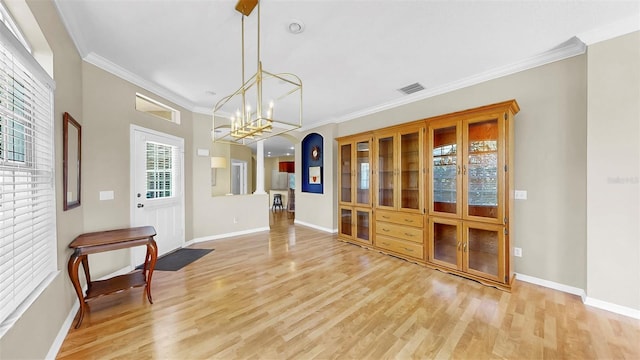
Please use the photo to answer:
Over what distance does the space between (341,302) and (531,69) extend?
11.7 feet

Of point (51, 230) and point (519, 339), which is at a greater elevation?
point (51, 230)

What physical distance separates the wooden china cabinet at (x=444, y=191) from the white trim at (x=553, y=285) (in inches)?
15.2

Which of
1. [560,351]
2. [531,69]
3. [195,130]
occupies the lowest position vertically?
[560,351]

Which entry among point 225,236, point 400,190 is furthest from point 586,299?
point 225,236

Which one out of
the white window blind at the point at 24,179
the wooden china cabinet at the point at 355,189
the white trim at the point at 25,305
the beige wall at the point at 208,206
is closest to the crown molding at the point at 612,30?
the wooden china cabinet at the point at 355,189

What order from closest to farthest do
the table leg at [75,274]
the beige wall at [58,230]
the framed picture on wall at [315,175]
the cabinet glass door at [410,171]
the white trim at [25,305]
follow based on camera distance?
1. the white trim at [25,305]
2. the beige wall at [58,230]
3. the table leg at [75,274]
4. the cabinet glass door at [410,171]
5. the framed picture on wall at [315,175]

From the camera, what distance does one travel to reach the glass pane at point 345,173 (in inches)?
181

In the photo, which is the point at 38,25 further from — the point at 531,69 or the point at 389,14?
the point at 531,69

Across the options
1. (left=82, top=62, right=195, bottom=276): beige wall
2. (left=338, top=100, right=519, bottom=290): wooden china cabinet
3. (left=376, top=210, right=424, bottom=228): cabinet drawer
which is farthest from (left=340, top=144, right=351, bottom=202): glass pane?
(left=82, top=62, right=195, bottom=276): beige wall

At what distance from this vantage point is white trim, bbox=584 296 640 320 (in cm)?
211

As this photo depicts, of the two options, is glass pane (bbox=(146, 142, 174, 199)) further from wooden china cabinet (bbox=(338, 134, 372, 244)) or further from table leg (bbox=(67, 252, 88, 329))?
wooden china cabinet (bbox=(338, 134, 372, 244))

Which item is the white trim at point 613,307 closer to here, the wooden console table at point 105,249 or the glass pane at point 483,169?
the glass pane at point 483,169

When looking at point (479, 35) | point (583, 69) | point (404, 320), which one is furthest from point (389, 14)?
point (404, 320)

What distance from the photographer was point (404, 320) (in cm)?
209
